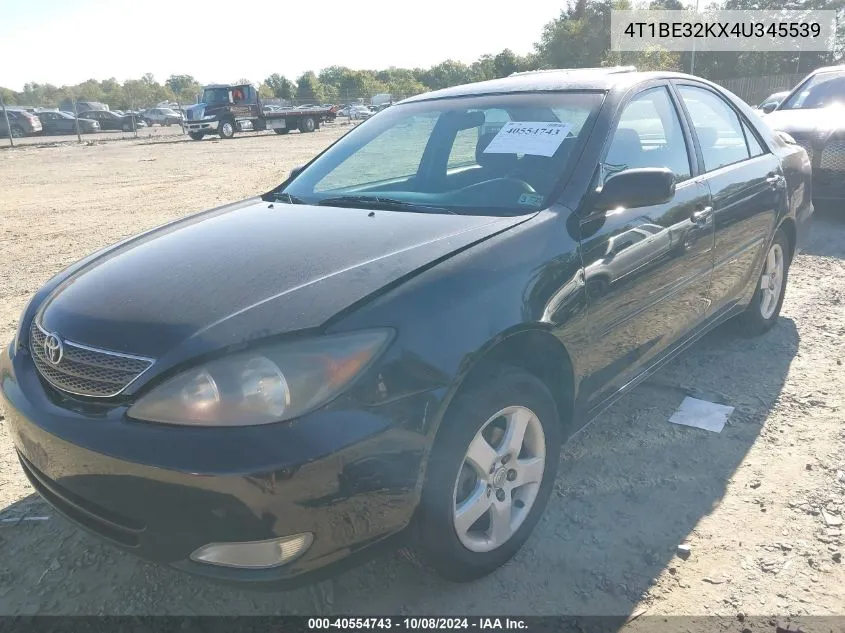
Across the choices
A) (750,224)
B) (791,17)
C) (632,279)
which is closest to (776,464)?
(632,279)

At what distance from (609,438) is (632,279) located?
895 millimetres

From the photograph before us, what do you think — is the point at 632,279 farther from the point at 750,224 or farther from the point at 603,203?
the point at 750,224

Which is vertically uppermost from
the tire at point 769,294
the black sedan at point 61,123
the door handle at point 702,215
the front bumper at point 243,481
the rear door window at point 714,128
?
the black sedan at point 61,123

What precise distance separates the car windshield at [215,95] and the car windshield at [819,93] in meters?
26.0

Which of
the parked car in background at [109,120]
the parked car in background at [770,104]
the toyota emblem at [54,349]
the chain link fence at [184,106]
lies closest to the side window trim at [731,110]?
the toyota emblem at [54,349]

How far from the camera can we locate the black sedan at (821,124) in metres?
6.98

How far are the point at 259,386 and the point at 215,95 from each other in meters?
30.9

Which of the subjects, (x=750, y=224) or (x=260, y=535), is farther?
(x=750, y=224)

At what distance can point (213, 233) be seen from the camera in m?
2.67

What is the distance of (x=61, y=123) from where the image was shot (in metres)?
36.2

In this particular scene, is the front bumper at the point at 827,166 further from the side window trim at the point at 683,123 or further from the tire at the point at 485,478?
the tire at the point at 485,478

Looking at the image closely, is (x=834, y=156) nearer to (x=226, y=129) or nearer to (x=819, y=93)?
(x=819, y=93)

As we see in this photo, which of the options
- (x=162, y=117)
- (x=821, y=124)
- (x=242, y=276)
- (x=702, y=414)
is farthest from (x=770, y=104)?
(x=162, y=117)

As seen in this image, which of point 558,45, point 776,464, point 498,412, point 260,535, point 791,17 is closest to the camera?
point 260,535
